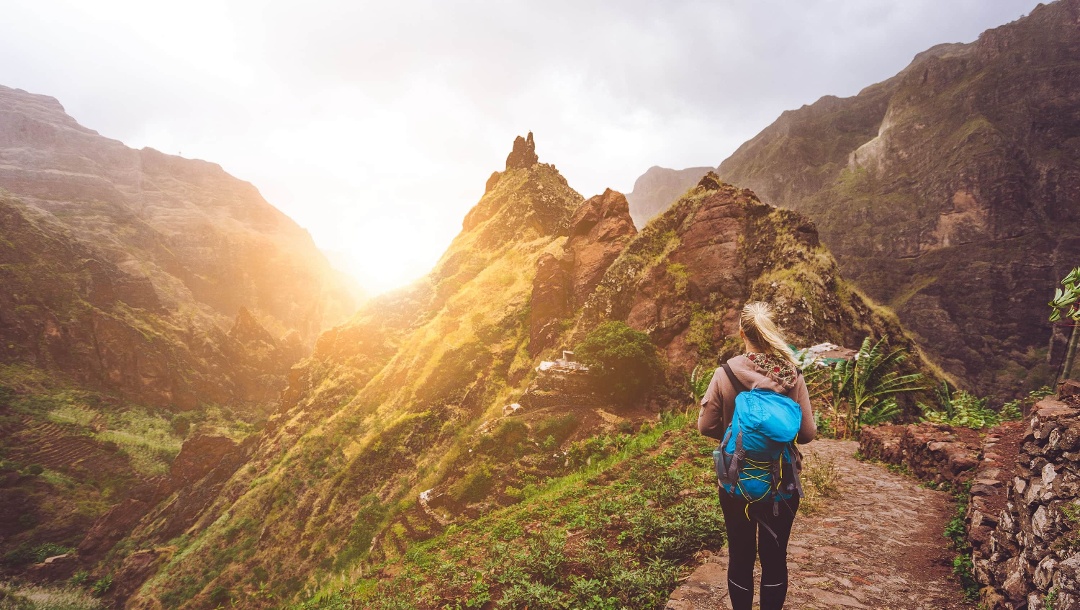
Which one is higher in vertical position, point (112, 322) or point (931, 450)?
point (931, 450)

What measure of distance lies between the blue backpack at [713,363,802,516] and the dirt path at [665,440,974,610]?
1.95 metres

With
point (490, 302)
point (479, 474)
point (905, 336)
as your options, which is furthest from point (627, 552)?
point (490, 302)

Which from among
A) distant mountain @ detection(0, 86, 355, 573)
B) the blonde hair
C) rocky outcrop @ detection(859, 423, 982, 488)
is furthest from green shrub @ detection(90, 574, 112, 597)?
rocky outcrop @ detection(859, 423, 982, 488)

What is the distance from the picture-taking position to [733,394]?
113 inches

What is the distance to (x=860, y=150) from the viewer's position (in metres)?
102

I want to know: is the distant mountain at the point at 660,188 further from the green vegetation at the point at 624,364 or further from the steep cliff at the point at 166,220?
the green vegetation at the point at 624,364

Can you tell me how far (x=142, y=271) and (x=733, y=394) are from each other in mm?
129556

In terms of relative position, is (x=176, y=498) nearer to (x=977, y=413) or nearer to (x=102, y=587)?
(x=102, y=587)

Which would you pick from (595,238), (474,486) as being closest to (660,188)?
(595,238)

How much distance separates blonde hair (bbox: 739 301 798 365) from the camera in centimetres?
286

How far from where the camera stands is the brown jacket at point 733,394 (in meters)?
2.74

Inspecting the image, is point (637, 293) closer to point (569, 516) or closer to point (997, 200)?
point (569, 516)

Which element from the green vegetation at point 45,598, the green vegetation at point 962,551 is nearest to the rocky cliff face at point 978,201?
the green vegetation at point 962,551

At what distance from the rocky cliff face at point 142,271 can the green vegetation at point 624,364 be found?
3530 inches
